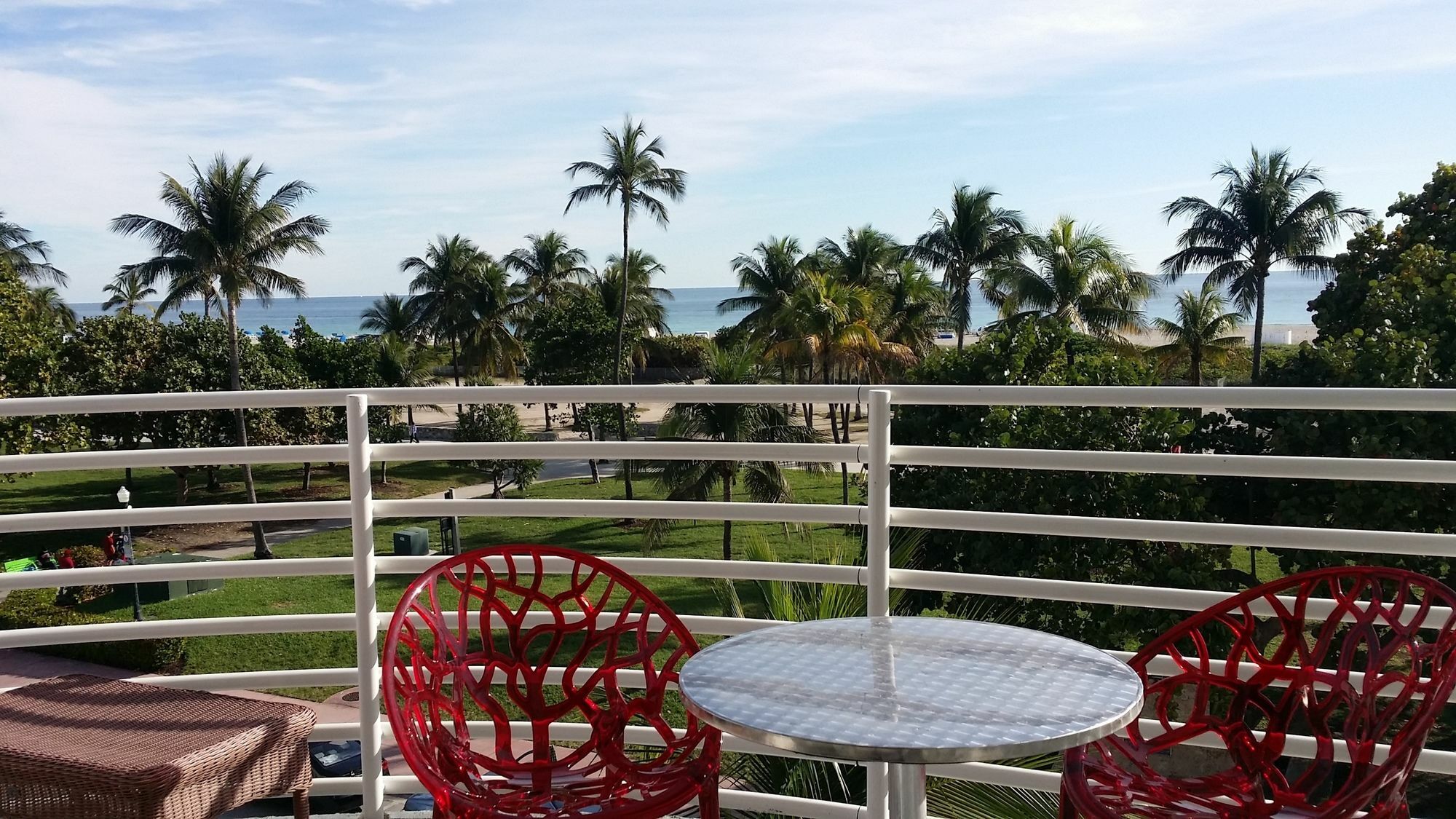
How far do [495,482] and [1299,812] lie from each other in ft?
119

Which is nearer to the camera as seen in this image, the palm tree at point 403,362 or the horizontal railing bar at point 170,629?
the horizontal railing bar at point 170,629

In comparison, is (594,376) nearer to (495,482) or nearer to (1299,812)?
(495,482)

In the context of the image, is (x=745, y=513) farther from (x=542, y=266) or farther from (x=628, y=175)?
(x=542, y=266)

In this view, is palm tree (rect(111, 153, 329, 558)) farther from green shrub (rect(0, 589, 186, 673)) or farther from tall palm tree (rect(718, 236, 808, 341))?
tall palm tree (rect(718, 236, 808, 341))

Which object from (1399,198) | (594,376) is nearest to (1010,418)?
(1399,198)

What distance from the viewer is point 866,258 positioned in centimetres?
4788

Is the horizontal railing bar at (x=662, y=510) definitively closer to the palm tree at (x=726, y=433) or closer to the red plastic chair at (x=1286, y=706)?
the red plastic chair at (x=1286, y=706)

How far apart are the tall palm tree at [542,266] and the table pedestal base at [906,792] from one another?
55931 mm

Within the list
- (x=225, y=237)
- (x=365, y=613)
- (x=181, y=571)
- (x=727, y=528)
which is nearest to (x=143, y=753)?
(x=365, y=613)

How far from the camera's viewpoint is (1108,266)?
40.6 meters

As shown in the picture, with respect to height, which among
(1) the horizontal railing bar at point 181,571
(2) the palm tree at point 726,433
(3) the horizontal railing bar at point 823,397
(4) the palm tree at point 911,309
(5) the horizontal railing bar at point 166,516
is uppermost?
(4) the palm tree at point 911,309

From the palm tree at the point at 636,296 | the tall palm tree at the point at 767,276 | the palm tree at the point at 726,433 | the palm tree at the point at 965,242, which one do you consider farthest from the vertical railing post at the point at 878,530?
the palm tree at the point at 636,296

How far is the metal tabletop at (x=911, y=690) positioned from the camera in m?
1.48

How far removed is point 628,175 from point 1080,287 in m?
17.3
